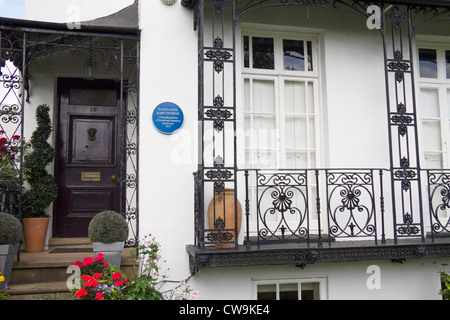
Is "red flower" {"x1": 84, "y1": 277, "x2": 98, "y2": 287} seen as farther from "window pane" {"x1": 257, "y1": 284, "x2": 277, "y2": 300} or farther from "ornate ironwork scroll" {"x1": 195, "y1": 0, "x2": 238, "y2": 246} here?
"window pane" {"x1": 257, "y1": 284, "x2": 277, "y2": 300}

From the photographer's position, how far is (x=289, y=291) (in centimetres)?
506

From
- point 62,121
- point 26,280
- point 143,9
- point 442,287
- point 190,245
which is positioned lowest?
point 442,287

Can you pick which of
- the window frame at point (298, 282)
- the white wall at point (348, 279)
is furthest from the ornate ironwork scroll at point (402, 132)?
the window frame at point (298, 282)

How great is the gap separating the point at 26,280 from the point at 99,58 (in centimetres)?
332

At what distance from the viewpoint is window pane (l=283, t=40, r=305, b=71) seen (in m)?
5.60

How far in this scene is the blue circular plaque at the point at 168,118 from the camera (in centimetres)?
486

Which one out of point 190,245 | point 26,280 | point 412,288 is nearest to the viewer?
point 26,280

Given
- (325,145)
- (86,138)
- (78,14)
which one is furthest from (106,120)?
(325,145)

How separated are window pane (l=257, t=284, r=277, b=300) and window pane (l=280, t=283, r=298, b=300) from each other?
9 cm

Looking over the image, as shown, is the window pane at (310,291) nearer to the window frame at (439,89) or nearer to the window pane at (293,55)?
the window frame at (439,89)

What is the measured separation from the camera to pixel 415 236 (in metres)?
4.91

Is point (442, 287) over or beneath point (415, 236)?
beneath

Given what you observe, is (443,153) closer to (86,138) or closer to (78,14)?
(86,138)

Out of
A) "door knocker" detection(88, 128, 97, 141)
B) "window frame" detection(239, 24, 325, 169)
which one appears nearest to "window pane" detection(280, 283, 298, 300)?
"window frame" detection(239, 24, 325, 169)
